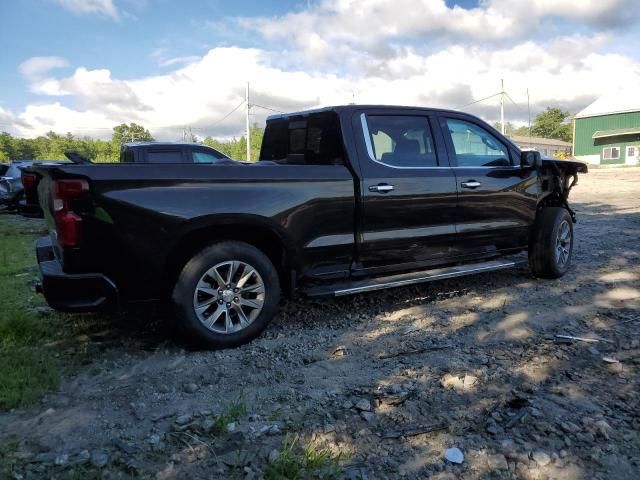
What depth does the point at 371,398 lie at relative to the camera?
2.98 meters

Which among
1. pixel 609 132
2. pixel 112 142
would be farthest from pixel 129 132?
pixel 609 132

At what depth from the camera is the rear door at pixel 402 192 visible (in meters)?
4.34

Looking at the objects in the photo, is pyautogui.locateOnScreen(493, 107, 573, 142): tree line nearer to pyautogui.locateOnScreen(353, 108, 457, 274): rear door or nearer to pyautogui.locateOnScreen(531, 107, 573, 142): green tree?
pyautogui.locateOnScreen(531, 107, 573, 142): green tree

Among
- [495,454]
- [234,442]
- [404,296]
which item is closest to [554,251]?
[404,296]

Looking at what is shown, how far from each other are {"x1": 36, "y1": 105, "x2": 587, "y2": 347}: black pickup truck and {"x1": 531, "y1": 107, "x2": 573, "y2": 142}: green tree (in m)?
100.0

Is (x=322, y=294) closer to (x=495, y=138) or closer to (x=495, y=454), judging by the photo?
(x=495, y=454)

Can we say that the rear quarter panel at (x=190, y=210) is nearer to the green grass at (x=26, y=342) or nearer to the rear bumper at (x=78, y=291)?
the rear bumper at (x=78, y=291)

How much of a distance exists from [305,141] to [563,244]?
325 centimetres

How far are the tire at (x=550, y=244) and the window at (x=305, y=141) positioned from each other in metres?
2.69

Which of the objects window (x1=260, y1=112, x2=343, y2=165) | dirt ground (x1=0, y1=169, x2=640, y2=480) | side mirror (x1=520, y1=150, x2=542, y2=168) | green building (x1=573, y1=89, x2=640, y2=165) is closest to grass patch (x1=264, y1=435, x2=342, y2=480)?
dirt ground (x1=0, y1=169, x2=640, y2=480)

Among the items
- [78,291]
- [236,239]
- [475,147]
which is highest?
[475,147]

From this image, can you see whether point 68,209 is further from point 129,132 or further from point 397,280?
point 129,132

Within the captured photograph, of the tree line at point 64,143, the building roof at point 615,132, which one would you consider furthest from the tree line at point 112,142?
the building roof at point 615,132

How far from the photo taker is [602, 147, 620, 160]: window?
4634 cm
